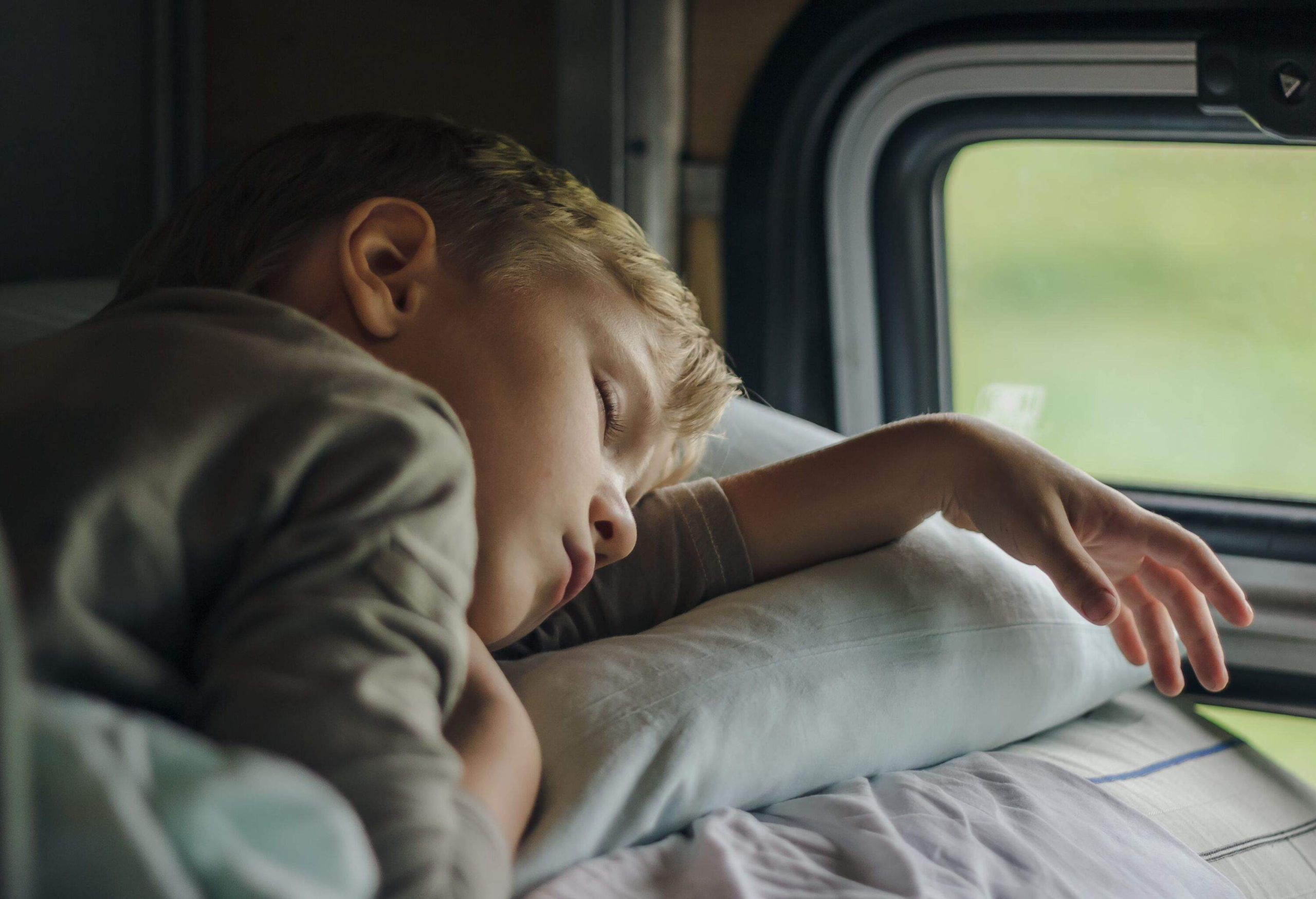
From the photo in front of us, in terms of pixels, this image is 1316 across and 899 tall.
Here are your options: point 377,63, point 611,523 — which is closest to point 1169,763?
point 611,523

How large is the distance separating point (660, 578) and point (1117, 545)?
12.5 inches

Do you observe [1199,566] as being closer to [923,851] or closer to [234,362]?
[923,851]

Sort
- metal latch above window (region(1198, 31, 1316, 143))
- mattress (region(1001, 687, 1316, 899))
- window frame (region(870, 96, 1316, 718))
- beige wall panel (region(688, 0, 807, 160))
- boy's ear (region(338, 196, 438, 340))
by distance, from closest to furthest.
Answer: boy's ear (region(338, 196, 438, 340)), mattress (region(1001, 687, 1316, 899)), metal latch above window (region(1198, 31, 1316, 143)), window frame (region(870, 96, 1316, 718)), beige wall panel (region(688, 0, 807, 160))

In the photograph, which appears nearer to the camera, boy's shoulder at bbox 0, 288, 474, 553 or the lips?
boy's shoulder at bbox 0, 288, 474, 553

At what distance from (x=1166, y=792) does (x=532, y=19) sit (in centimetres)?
117

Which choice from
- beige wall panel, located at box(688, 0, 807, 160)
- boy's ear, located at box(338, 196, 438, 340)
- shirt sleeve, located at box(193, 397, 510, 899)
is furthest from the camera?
beige wall panel, located at box(688, 0, 807, 160)

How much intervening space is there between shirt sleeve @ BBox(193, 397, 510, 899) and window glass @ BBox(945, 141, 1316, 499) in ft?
3.54

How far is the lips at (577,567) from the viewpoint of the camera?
0.63 m

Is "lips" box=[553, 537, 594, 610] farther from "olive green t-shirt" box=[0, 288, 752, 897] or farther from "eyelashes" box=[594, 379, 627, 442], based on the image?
"olive green t-shirt" box=[0, 288, 752, 897]

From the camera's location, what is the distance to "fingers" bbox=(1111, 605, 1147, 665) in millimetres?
798

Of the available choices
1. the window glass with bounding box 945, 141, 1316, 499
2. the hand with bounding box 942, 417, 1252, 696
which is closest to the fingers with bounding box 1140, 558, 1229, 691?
the hand with bounding box 942, 417, 1252, 696

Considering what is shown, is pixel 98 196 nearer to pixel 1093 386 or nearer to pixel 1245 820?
pixel 1093 386

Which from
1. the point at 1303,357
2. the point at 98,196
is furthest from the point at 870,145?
the point at 98,196

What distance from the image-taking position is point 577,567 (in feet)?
2.12
